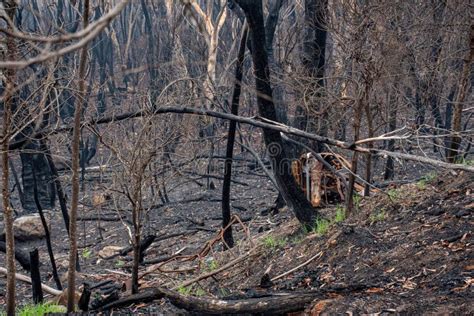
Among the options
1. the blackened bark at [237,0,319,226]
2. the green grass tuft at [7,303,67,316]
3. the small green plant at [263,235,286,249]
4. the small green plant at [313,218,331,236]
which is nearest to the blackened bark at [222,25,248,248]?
the small green plant at [263,235,286,249]

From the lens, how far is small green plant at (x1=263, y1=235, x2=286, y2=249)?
8.33m

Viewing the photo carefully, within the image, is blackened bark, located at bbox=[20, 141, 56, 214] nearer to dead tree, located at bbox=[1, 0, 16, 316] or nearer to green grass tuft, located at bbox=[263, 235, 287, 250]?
green grass tuft, located at bbox=[263, 235, 287, 250]

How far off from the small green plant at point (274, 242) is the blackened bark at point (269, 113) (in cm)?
38

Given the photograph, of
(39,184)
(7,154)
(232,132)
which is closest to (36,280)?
(7,154)

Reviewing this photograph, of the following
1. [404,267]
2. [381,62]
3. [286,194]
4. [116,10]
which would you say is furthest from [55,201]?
[116,10]

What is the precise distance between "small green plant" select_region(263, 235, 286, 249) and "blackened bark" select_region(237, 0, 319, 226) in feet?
1.24

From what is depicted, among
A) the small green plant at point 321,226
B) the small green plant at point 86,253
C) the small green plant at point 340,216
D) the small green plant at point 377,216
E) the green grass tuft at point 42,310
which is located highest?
the small green plant at point 377,216

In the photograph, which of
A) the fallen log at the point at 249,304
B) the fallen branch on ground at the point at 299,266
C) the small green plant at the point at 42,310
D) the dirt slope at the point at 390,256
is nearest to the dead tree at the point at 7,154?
the small green plant at the point at 42,310

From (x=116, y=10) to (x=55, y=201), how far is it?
16339mm

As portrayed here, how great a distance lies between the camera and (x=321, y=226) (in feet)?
26.0

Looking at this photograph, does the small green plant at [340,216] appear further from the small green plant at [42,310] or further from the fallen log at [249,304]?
the small green plant at [42,310]

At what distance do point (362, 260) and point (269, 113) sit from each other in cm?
238

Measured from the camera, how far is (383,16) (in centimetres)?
902

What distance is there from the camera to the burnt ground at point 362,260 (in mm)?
4703
